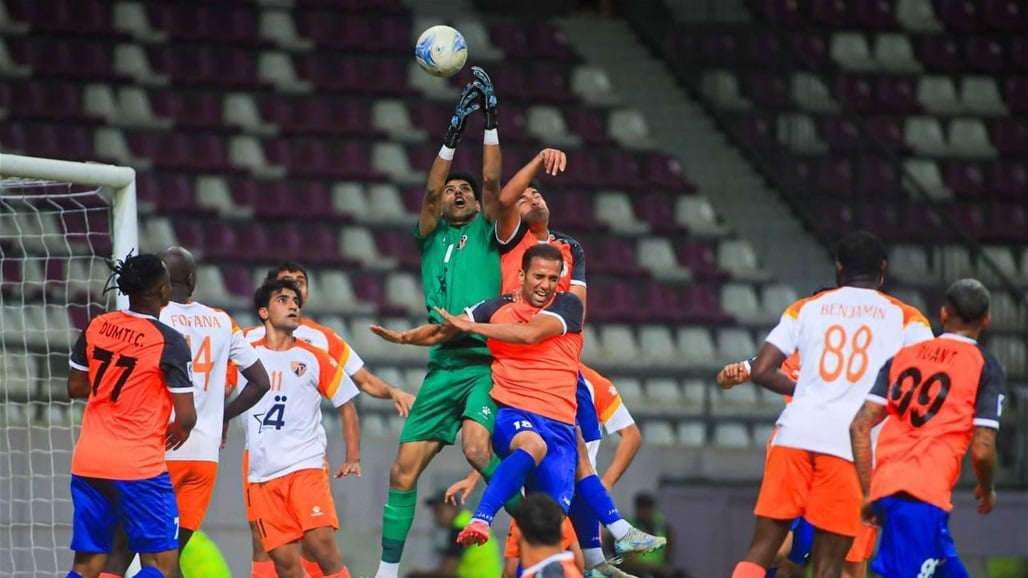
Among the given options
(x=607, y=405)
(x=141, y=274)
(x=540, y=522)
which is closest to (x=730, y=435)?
(x=607, y=405)

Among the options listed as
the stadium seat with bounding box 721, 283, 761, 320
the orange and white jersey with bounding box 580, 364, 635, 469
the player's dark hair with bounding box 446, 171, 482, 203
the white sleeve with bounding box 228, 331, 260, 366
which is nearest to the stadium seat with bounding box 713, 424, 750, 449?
the stadium seat with bounding box 721, 283, 761, 320

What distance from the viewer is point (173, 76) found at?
1797 centimetres

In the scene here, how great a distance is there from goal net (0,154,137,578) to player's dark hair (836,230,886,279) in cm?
410

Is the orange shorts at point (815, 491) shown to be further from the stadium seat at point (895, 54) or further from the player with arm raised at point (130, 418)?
the stadium seat at point (895, 54)

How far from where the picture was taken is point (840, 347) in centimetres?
838

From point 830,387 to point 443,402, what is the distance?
194 cm

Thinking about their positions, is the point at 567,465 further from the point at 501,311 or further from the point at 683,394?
the point at 683,394

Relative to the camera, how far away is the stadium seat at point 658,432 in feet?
52.3

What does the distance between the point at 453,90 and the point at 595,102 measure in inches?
64.6

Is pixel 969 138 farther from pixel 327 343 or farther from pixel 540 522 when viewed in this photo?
pixel 540 522

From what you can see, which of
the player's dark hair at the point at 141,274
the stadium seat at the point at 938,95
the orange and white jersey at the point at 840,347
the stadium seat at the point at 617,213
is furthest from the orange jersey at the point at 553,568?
the stadium seat at the point at 938,95

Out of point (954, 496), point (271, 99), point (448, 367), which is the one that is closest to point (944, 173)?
point (954, 496)

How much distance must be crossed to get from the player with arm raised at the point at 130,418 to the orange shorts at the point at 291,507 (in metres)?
1.34

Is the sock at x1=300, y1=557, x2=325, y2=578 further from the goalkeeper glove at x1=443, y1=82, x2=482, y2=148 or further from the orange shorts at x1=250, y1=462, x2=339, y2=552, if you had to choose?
the goalkeeper glove at x1=443, y1=82, x2=482, y2=148
